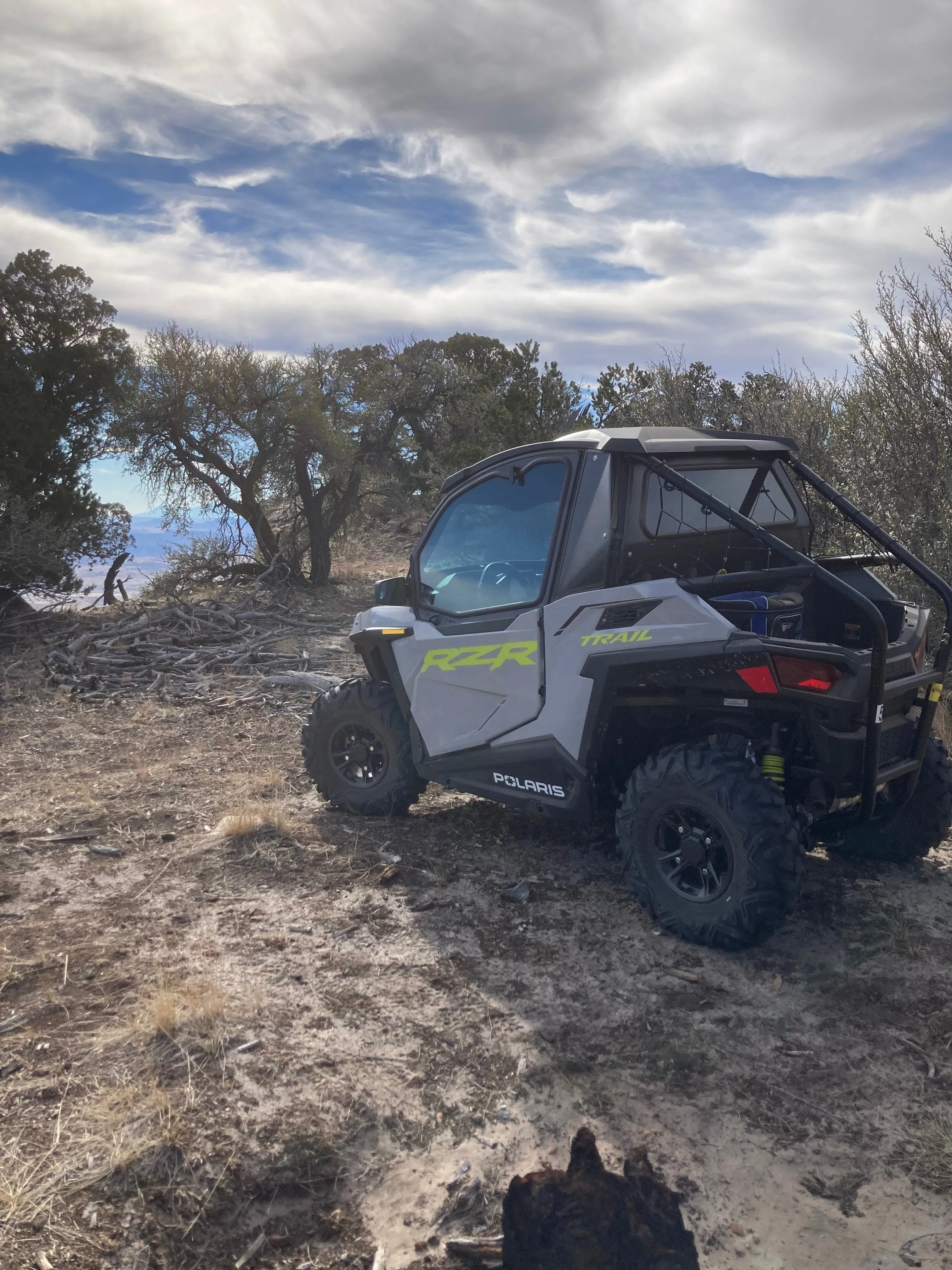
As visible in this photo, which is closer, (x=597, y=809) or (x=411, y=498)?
(x=597, y=809)

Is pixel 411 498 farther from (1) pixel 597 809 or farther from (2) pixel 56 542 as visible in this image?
(1) pixel 597 809

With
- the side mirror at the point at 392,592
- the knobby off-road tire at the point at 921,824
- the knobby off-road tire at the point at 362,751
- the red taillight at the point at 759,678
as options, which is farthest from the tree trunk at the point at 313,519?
the red taillight at the point at 759,678

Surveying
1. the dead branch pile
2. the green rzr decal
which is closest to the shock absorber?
the green rzr decal

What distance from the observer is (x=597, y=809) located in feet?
14.5

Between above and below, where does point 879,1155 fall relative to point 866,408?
below

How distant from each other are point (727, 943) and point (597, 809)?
2.89ft

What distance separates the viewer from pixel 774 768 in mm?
3842

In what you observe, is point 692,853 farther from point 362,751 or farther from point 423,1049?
point 362,751

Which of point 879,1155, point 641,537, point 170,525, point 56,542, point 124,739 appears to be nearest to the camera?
point 879,1155

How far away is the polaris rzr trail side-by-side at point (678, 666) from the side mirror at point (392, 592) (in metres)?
0.07

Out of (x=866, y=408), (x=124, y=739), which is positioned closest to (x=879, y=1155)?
(x=124, y=739)

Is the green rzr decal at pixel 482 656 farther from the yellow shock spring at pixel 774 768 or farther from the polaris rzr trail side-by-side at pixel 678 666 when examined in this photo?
the yellow shock spring at pixel 774 768

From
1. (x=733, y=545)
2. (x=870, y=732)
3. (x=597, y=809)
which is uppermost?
(x=733, y=545)

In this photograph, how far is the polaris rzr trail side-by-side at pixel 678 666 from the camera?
12.0 feet
